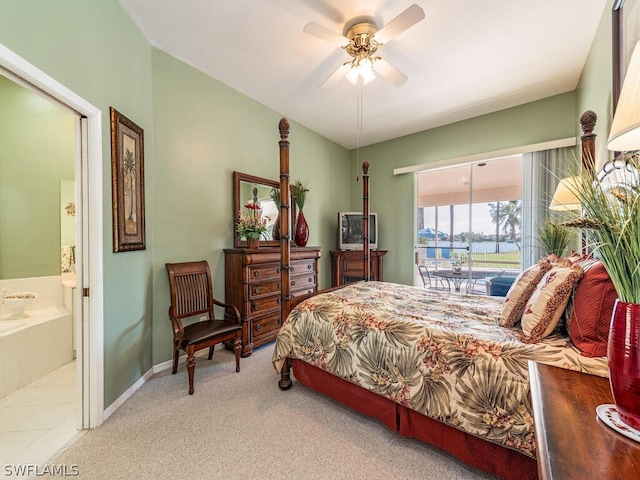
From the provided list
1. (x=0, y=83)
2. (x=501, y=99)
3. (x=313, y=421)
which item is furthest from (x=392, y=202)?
(x=0, y=83)

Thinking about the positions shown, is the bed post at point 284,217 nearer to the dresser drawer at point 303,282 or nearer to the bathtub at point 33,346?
the dresser drawer at point 303,282

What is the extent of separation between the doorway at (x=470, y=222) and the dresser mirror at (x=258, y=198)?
2.42m

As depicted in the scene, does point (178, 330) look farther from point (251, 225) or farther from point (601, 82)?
point (601, 82)

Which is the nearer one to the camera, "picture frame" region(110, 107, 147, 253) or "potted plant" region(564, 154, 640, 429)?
"potted plant" region(564, 154, 640, 429)

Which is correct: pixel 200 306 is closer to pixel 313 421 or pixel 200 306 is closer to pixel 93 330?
pixel 93 330

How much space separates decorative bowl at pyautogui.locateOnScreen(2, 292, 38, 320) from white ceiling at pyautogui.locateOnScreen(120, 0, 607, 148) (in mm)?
2704

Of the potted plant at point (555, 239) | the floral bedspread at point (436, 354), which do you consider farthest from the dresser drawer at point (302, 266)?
the potted plant at point (555, 239)

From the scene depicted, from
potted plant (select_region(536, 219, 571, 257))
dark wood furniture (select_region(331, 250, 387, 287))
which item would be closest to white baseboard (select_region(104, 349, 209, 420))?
dark wood furniture (select_region(331, 250, 387, 287))

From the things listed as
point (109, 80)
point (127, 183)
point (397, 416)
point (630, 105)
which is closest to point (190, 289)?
point (127, 183)

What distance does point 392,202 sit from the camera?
4691 millimetres

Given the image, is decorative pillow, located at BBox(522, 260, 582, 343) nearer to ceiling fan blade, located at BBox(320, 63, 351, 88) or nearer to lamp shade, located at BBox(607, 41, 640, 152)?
lamp shade, located at BBox(607, 41, 640, 152)

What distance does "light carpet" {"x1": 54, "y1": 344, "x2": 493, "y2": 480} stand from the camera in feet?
4.80

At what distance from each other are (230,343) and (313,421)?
1.54m

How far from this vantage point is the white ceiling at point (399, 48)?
2068mm
